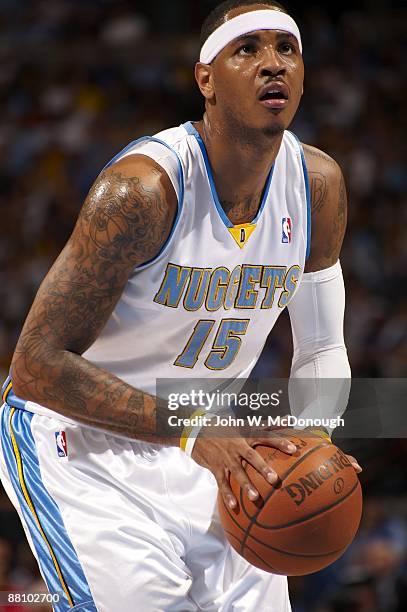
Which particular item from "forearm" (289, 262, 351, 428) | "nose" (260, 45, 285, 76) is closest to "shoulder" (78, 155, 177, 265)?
"nose" (260, 45, 285, 76)

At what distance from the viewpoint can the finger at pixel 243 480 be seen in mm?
2465

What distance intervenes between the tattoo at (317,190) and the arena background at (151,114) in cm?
350

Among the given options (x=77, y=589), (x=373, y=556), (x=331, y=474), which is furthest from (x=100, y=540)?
(x=373, y=556)

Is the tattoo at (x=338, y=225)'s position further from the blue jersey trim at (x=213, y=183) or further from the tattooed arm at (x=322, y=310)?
the blue jersey trim at (x=213, y=183)

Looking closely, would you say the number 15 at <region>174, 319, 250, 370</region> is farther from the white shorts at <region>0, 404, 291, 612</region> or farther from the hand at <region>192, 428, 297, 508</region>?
the hand at <region>192, 428, 297, 508</region>

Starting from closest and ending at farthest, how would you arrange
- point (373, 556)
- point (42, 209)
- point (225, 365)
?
point (225, 365) < point (373, 556) < point (42, 209)

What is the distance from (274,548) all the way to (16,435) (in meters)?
0.87

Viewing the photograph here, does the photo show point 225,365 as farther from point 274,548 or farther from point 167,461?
point 274,548

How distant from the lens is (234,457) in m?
2.48

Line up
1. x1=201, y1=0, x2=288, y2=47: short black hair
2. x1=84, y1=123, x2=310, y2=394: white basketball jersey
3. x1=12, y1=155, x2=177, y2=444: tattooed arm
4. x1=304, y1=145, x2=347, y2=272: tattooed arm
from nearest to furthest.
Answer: x1=12, y1=155, x2=177, y2=444: tattooed arm < x1=84, y1=123, x2=310, y2=394: white basketball jersey < x1=201, y1=0, x2=288, y2=47: short black hair < x1=304, y1=145, x2=347, y2=272: tattooed arm

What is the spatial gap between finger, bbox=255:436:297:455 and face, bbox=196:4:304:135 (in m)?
0.87

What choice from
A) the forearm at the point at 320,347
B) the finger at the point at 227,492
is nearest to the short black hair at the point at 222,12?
the forearm at the point at 320,347

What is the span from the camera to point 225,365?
10.1 feet

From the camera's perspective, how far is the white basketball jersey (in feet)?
9.28
